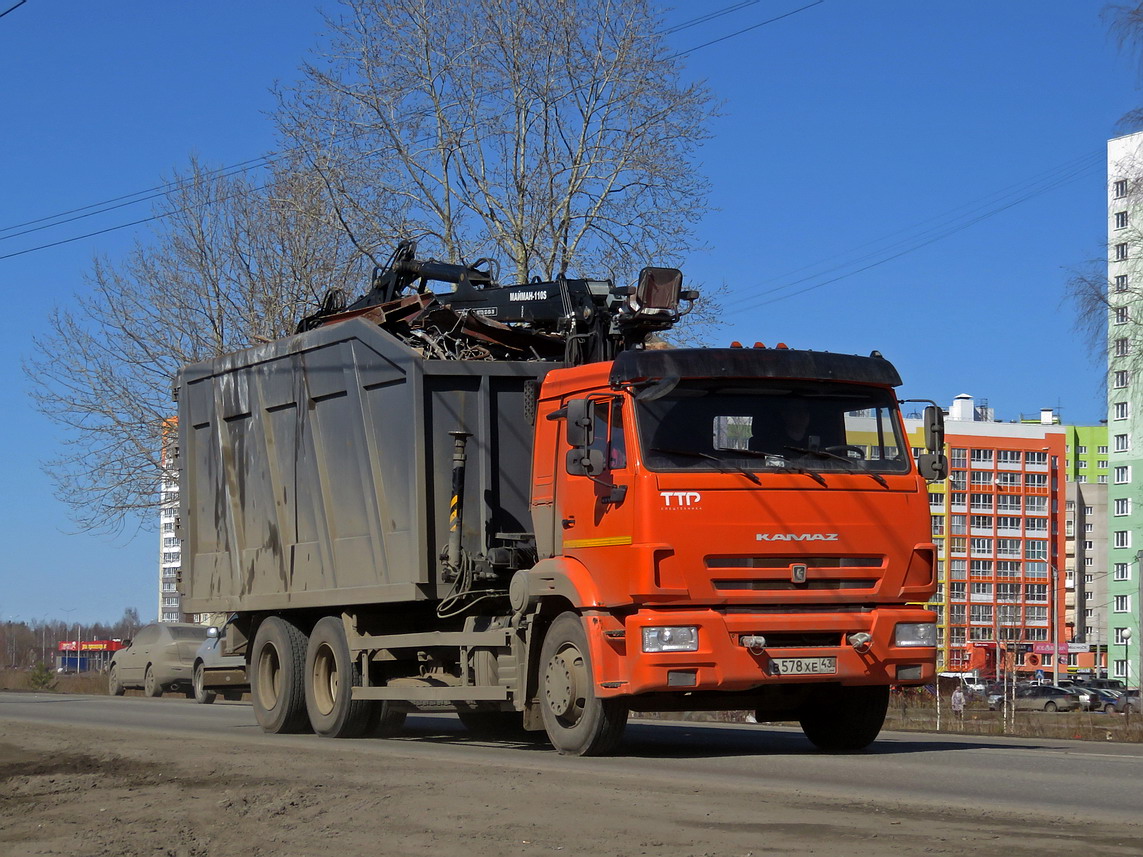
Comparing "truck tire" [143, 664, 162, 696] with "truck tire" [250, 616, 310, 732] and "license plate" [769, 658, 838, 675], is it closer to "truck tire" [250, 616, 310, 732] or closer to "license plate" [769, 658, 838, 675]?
"truck tire" [250, 616, 310, 732]

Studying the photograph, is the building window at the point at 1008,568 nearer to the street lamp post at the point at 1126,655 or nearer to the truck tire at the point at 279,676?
the street lamp post at the point at 1126,655

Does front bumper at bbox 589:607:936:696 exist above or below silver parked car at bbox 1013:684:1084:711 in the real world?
above

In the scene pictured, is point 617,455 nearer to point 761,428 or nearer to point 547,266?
point 761,428

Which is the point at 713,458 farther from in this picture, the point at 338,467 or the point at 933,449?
the point at 338,467

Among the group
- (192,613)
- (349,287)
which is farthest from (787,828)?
(349,287)

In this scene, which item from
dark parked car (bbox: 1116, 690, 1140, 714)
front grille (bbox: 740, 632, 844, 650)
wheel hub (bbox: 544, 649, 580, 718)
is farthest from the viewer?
dark parked car (bbox: 1116, 690, 1140, 714)

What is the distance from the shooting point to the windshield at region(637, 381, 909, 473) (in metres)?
11.2

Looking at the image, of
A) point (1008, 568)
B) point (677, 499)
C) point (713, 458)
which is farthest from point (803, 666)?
point (1008, 568)

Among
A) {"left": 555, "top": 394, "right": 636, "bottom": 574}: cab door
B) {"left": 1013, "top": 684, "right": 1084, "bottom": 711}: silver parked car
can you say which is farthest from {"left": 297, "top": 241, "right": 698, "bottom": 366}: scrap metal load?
{"left": 1013, "top": 684, "right": 1084, "bottom": 711}: silver parked car

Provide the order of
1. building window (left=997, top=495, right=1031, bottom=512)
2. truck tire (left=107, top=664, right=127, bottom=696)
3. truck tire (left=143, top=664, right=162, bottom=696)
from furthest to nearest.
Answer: building window (left=997, top=495, right=1031, bottom=512)
truck tire (left=107, top=664, right=127, bottom=696)
truck tire (left=143, top=664, right=162, bottom=696)

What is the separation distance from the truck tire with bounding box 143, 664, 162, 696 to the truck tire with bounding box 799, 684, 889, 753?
20.6 metres

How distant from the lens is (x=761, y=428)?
37.7ft

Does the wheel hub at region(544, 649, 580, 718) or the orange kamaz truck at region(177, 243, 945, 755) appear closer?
the orange kamaz truck at region(177, 243, 945, 755)

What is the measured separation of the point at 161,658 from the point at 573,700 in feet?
67.3
